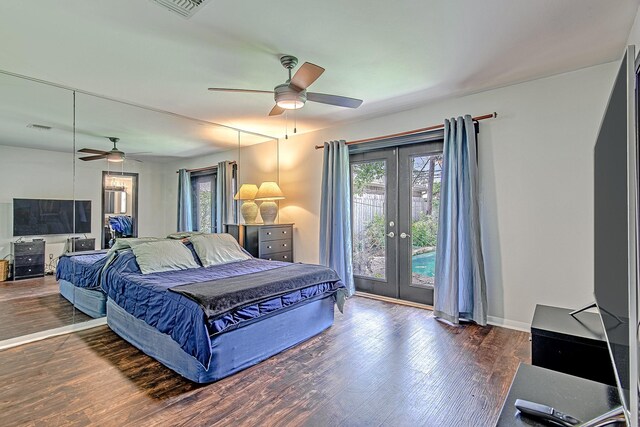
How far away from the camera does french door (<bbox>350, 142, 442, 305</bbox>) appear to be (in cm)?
399

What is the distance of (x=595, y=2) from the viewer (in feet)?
6.54

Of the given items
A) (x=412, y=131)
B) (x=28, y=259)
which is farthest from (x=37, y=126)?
(x=412, y=131)

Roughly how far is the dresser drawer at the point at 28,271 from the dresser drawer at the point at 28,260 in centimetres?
3

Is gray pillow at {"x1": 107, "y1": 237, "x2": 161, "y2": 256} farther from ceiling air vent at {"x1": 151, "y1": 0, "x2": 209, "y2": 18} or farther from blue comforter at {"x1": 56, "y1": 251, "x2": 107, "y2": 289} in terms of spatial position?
ceiling air vent at {"x1": 151, "y1": 0, "x2": 209, "y2": 18}

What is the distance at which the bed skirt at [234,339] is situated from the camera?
2.31 m

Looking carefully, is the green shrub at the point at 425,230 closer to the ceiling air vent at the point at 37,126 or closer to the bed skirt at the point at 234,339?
the bed skirt at the point at 234,339

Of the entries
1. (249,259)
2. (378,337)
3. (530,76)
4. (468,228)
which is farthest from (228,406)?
(530,76)

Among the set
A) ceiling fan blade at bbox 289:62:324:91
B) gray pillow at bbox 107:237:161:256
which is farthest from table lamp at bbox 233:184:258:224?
ceiling fan blade at bbox 289:62:324:91

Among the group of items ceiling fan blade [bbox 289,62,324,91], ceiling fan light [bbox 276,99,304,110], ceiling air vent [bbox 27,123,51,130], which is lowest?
ceiling air vent [bbox 27,123,51,130]

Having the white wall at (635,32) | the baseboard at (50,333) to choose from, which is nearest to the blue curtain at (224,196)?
the baseboard at (50,333)

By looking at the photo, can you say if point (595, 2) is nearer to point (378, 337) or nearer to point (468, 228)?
point (468, 228)

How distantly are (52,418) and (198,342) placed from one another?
89 centimetres

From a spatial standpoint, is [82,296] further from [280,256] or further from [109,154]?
[280,256]

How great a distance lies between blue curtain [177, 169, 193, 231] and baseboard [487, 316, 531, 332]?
3.90 meters
